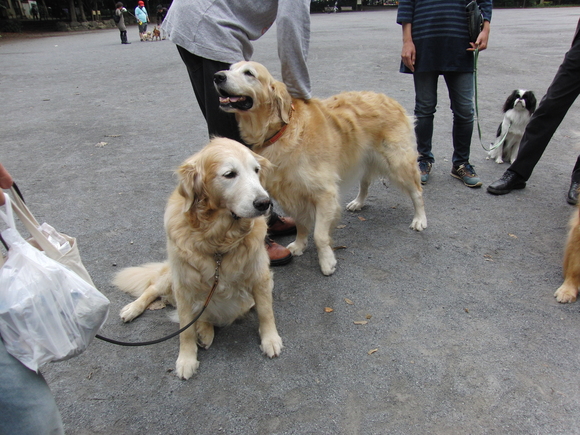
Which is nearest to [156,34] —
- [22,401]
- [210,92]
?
[210,92]

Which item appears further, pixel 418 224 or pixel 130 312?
pixel 418 224

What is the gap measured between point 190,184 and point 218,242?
327mm

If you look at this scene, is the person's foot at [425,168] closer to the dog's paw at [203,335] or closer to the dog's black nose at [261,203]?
the dog's black nose at [261,203]

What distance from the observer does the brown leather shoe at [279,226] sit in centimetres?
357

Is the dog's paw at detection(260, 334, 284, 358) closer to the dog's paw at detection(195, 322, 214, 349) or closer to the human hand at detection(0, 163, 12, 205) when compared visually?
the dog's paw at detection(195, 322, 214, 349)

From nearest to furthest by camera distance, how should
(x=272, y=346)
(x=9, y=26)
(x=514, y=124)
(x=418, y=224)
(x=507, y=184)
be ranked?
(x=272, y=346), (x=418, y=224), (x=507, y=184), (x=514, y=124), (x=9, y=26)

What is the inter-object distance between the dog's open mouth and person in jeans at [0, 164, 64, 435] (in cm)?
195

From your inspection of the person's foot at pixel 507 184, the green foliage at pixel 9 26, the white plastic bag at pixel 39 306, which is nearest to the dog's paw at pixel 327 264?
the white plastic bag at pixel 39 306

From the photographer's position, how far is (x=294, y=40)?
2.68 metres

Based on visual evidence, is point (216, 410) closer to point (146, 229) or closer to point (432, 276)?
point (432, 276)

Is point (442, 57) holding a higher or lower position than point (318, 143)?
higher

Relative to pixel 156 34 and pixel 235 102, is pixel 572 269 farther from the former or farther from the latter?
pixel 156 34

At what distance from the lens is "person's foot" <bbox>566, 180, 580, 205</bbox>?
3742 millimetres

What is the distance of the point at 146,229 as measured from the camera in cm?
342
